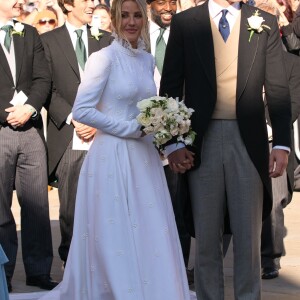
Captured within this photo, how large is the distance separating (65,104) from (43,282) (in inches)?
54.9

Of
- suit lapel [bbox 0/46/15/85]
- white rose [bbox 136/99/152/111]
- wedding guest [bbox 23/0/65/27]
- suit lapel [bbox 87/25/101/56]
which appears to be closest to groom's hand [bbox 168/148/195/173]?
white rose [bbox 136/99/152/111]

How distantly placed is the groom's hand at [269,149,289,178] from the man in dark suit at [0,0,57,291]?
8.10 ft

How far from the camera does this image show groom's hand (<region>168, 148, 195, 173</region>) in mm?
6520

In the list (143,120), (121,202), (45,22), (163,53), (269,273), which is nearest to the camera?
(143,120)

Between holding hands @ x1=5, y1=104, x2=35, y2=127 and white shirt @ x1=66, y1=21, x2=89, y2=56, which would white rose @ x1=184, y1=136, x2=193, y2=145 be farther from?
white shirt @ x1=66, y1=21, x2=89, y2=56

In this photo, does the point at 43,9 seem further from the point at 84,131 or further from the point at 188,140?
the point at 188,140

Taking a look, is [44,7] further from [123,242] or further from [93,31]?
[123,242]

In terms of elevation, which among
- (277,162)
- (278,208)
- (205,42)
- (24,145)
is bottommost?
(278,208)

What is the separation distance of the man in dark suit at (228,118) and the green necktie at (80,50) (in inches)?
90.0

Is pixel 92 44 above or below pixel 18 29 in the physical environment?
below

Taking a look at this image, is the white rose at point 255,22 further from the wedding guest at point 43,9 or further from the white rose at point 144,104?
the wedding guest at point 43,9

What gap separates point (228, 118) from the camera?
6598mm

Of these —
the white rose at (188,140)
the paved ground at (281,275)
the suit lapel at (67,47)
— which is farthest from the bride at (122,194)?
the suit lapel at (67,47)

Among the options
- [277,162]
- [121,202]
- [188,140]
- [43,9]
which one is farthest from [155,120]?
[43,9]
